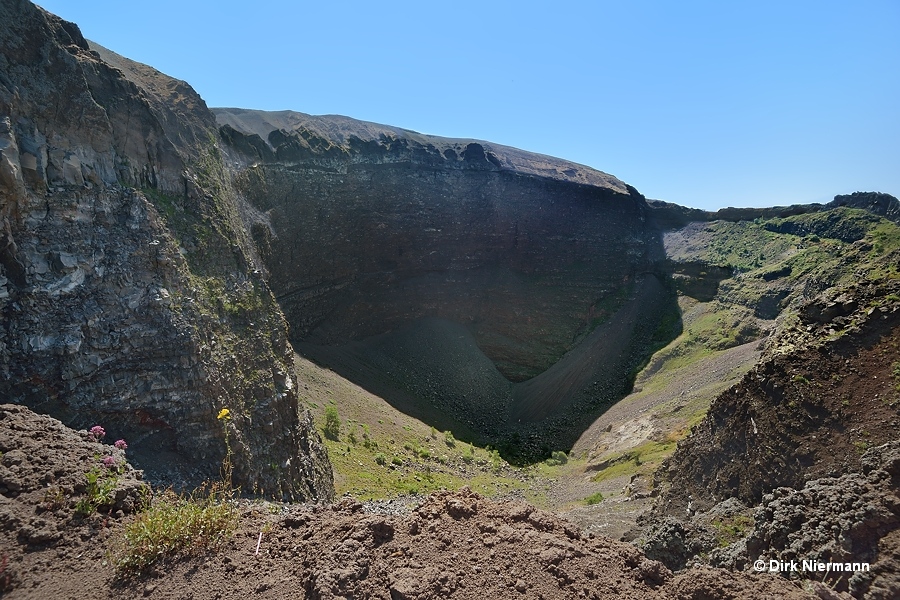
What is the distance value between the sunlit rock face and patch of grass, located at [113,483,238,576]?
87.0 ft

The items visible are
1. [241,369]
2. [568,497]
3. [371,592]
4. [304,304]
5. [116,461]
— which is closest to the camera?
[371,592]

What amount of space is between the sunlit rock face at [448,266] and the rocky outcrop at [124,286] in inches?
589

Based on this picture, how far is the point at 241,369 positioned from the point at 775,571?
14.2m

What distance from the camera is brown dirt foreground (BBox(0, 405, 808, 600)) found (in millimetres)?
5062

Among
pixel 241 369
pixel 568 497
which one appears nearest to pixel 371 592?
pixel 241 369

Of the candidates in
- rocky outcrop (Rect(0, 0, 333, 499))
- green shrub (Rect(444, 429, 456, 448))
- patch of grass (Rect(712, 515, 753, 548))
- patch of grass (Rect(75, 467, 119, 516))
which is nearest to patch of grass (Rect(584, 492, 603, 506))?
rocky outcrop (Rect(0, 0, 333, 499))

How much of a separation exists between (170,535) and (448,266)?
132 ft

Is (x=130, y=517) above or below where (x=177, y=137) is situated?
below

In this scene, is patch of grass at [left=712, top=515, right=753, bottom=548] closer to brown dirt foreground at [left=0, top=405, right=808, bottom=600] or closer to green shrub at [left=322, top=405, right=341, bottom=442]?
brown dirt foreground at [left=0, top=405, right=808, bottom=600]

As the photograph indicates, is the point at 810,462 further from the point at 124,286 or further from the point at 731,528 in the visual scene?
the point at 124,286

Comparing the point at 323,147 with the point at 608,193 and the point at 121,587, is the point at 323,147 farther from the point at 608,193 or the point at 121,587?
the point at 121,587

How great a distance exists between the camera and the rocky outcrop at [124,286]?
10.5 m

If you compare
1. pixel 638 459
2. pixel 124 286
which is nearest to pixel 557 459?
pixel 638 459

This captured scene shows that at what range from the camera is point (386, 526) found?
591 centimetres
